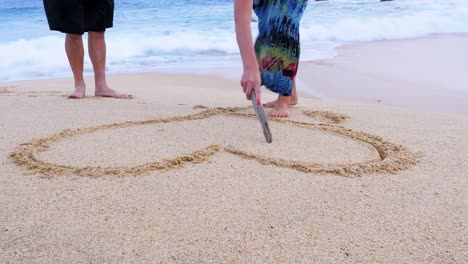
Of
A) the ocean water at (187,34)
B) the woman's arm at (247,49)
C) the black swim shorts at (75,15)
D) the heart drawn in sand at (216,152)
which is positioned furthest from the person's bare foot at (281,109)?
the ocean water at (187,34)

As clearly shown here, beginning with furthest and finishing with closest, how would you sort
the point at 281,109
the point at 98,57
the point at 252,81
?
the point at 98,57, the point at 281,109, the point at 252,81

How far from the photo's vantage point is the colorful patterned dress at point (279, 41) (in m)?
3.11

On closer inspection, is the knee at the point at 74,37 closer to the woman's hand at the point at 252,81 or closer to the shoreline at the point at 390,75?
the shoreline at the point at 390,75

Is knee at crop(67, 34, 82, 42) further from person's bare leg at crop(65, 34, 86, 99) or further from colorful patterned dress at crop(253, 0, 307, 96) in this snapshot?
colorful patterned dress at crop(253, 0, 307, 96)

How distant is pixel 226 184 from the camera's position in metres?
1.89

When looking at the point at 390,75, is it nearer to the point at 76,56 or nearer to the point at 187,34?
the point at 76,56

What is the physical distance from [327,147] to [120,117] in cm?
125

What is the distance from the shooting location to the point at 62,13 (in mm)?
3666

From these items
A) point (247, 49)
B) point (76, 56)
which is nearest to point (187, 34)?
point (76, 56)

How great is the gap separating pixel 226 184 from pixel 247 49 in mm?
647

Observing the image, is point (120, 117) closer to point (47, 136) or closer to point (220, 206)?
point (47, 136)

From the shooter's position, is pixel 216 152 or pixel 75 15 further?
pixel 75 15

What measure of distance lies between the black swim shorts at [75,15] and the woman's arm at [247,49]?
1.84 m

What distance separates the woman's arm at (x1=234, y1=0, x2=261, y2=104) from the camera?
221 centimetres
